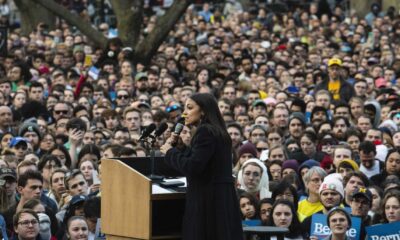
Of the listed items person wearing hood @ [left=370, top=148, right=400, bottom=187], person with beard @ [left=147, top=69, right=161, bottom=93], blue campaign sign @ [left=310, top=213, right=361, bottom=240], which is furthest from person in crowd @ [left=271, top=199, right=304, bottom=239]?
person with beard @ [left=147, top=69, right=161, bottom=93]

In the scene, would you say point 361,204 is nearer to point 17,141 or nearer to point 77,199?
point 77,199

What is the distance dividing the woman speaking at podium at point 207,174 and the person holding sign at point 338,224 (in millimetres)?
2571

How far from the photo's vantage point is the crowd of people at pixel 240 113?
14.2 metres

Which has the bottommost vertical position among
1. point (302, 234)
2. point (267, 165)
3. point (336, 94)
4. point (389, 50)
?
point (302, 234)

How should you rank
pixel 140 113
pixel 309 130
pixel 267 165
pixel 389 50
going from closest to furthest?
pixel 267 165 → pixel 309 130 → pixel 140 113 → pixel 389 50

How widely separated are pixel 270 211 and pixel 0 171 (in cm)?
285

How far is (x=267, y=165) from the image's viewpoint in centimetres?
1692

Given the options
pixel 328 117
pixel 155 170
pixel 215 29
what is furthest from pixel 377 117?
pixel 215 29

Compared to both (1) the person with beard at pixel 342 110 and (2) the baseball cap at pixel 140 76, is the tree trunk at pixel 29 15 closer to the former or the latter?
(2) the baseball cap at pixel 140 76

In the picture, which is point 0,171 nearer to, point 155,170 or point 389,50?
point 155,170

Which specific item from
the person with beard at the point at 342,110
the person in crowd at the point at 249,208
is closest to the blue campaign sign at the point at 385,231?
the person in crowd at the point at 249,208

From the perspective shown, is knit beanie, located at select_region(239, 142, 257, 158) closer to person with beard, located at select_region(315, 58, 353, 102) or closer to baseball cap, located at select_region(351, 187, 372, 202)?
baseball cap, located at select_region(351, 187, 372, 202)

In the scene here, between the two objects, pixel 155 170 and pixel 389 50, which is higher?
pixel 389 50

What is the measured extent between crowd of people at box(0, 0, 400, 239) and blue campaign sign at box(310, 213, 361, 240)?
0.36ft
